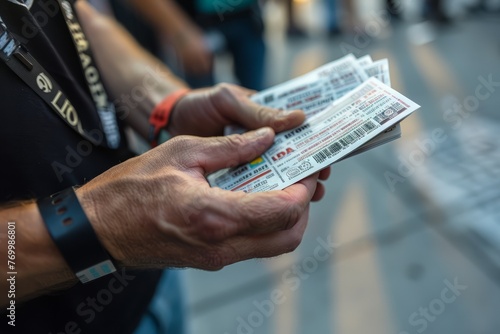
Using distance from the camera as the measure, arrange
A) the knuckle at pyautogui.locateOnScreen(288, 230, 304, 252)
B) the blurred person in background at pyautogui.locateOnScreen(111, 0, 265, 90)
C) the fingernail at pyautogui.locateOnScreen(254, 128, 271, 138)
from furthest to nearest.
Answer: the blurred person in background at pyautogui.locateOnScreen(111, 0, 265, 90) < the fingernail at pyautogui.locateOnScreen(254, 128, 271, 138) < the knuckle at pyautogui.locateOnScreen(288, 230, 304, 252)

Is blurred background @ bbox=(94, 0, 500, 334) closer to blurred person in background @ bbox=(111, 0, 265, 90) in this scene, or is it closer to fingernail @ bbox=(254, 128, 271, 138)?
blurred person in background @ bbox=(111, 0, 265, 90)

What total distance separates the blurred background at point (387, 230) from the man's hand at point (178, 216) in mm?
1236

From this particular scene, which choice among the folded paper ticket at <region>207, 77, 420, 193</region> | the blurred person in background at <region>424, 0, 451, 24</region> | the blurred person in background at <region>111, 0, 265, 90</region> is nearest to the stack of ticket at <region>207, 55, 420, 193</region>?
the folded paper ticket at <region>207, 77, 420, 193</region>

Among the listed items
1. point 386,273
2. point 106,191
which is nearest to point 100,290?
point 106,191

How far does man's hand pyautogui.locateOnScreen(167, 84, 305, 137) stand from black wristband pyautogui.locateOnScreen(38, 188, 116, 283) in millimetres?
469

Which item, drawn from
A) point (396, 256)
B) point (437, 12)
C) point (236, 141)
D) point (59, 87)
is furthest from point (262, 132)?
point (437, 12)

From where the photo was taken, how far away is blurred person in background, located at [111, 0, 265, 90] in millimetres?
1963

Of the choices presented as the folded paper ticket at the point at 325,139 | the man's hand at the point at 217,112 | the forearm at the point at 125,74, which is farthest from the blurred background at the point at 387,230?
the folded paper ticket at the point at 325,139

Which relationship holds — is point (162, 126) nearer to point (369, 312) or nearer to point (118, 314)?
point (118, 314)

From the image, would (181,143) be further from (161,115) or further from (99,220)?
(161,115)

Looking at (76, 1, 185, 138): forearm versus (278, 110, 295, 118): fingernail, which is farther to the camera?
(76, 1, 185, 138): forearm

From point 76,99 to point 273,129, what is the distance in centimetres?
42

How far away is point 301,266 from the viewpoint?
2.09 meters

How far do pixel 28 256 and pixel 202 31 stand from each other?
5.84 feet
